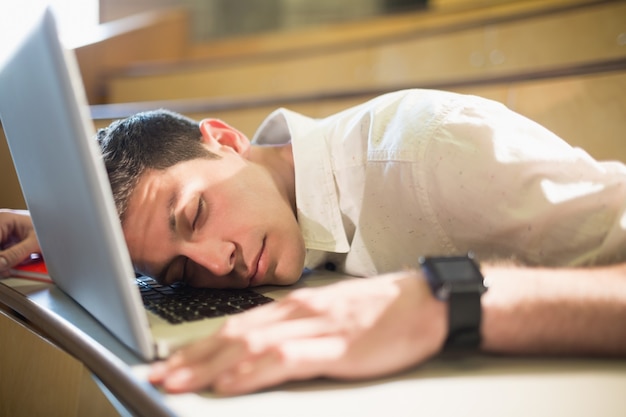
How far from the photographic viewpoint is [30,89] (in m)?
0.62

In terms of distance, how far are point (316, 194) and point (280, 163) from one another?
147mm

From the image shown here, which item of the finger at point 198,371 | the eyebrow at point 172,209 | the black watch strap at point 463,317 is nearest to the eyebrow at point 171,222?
the eyebrow at point 172,209

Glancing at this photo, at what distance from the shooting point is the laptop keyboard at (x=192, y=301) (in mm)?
694

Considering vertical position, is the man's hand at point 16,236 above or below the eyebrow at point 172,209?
below

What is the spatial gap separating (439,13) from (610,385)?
2.44 metres

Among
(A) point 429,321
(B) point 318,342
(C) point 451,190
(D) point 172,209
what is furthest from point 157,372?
(C) point 451,190

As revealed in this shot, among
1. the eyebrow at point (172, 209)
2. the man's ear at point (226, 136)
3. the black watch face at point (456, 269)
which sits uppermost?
the man's ear at point (226, 136)

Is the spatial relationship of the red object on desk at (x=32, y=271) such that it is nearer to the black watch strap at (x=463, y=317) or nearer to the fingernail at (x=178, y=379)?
the fingernail at (x=178, y=379)

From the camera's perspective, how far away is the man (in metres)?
0.51

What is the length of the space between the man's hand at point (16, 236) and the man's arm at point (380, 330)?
61 centimetres

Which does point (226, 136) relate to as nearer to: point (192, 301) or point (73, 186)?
point (192, 301)

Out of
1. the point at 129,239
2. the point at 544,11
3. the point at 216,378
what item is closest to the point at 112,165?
the point at 129,239

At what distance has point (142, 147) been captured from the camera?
3.02ft

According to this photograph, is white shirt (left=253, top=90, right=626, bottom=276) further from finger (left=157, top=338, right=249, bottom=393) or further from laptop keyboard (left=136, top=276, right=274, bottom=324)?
finger (left=157, top=338, right=249, bottom=393)
